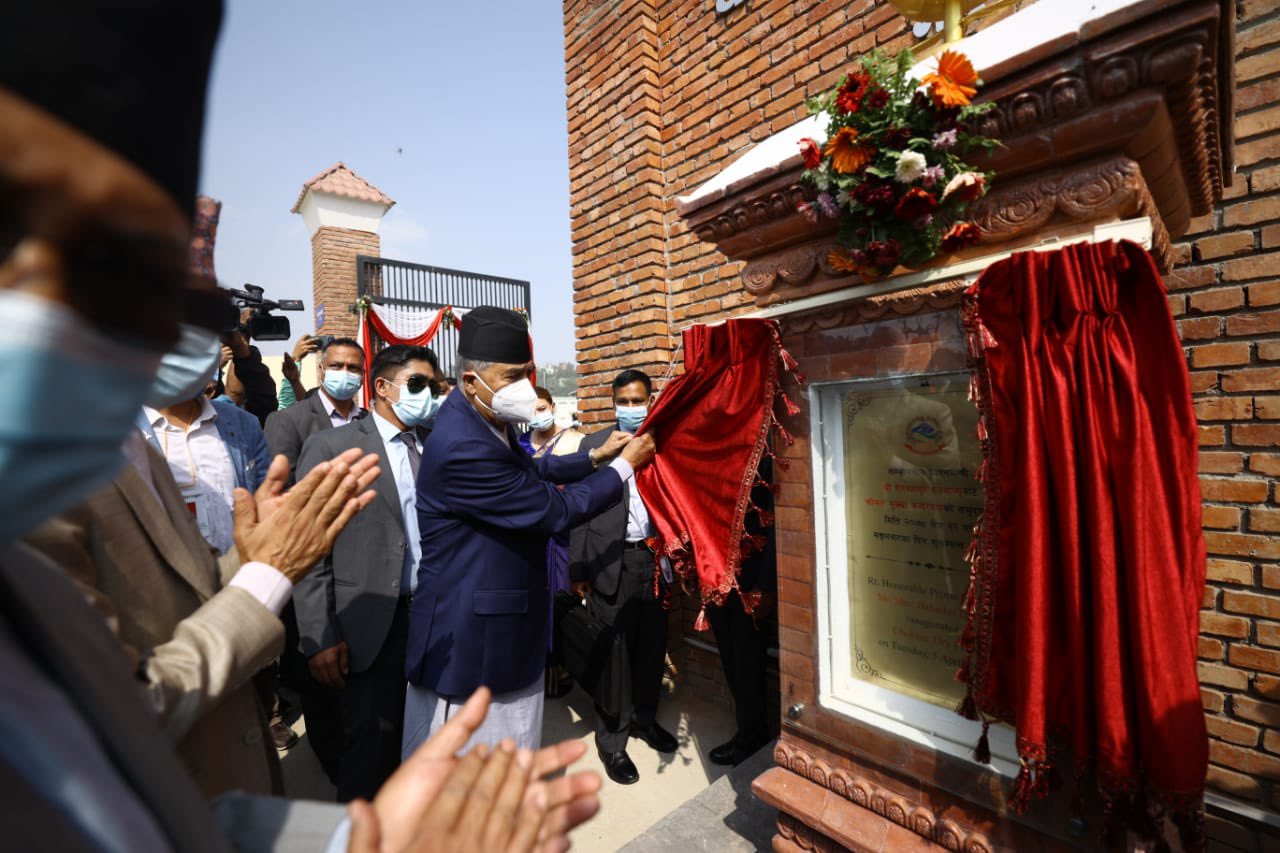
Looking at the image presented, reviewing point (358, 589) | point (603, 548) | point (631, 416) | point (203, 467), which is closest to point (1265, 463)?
point (631, 416)

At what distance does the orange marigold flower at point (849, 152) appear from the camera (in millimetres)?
1757

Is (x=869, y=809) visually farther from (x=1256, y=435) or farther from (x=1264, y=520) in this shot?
(x=1256, y=435)

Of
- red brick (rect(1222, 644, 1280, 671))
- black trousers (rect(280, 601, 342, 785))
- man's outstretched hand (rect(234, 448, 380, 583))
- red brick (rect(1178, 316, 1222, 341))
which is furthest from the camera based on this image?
black trousers (rect(280, 601, 342, 785))

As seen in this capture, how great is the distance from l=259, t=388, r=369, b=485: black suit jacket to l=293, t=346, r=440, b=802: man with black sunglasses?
2.01 ft

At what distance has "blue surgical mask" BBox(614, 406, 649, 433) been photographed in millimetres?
3514

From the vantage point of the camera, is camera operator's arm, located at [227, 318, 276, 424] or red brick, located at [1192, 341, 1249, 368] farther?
camera operator's arm, located at [227, 318, 276, 424]

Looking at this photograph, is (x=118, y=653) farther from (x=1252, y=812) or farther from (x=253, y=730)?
(x=1252, y=812)

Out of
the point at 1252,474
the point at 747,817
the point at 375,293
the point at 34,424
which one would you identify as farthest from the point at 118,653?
the point at 375,293

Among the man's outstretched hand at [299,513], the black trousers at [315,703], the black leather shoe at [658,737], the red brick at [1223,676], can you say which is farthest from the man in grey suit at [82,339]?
the black leather shoe at [658,737]

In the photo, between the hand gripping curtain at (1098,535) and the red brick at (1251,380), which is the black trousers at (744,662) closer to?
the hand gripping curtain at (1098,535)

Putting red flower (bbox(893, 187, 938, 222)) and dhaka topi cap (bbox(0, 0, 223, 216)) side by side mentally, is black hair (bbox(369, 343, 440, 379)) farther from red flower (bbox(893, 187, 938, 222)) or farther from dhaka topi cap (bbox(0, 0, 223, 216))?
dhaka topi cap (bbox(0, 0, 223, 216))

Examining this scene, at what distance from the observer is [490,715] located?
2398mm

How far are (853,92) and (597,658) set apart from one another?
10.3ft

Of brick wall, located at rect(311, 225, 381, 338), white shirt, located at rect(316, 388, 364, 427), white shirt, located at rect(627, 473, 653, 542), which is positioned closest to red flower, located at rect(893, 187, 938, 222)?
white shirt, located at rect(627, 473, 653, 542)
